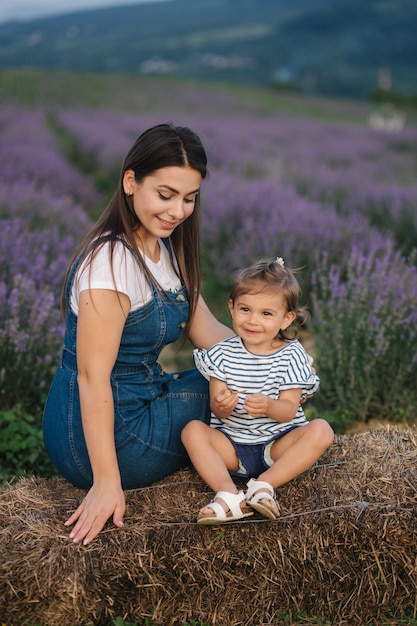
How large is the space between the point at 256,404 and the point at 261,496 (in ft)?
0.89

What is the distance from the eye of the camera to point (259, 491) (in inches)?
91.9

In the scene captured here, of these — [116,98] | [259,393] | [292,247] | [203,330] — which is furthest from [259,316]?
[116,98]

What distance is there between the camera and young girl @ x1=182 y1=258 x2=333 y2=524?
2434 millimetres

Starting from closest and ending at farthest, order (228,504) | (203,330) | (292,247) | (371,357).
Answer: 1. (228,504)
2. (203,330)
3. (371,357)
4. (292,247)

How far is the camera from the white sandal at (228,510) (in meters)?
2.24

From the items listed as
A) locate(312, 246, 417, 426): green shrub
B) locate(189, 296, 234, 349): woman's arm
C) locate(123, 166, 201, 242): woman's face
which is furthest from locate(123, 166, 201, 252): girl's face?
locate(312, 246, 417, 426): green shrub

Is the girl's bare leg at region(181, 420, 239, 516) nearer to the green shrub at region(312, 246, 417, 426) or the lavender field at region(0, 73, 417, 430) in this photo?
the lavender field at region(0, 73, 417, 430)

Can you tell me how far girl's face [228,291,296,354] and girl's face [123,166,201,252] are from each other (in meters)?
0.34

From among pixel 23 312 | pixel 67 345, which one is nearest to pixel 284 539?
pixel 67 345

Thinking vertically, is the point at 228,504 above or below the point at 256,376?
below

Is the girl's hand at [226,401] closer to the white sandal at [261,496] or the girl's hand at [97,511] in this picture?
the white sandal at [261,496]

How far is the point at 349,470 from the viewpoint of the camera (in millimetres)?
2598

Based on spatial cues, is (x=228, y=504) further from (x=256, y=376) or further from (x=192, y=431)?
(x=256, y=376)

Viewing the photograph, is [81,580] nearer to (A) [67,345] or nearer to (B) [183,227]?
(A) [67,345]
